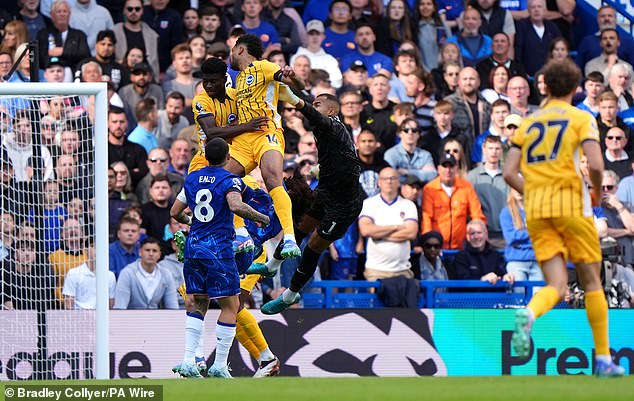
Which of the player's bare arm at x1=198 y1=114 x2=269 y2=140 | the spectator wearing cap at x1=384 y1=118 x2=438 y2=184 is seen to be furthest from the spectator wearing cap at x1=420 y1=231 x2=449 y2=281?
the player's bare arm at x1=198 y1=114 x2=269 y2=140

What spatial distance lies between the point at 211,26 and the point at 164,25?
0.82 metres

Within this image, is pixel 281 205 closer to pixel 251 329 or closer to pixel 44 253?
pixel 251 329

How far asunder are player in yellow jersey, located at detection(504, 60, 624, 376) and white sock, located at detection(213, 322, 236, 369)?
10.5ft

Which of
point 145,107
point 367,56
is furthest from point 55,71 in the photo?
point 367,56

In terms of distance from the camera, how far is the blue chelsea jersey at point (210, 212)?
12547 millimetres

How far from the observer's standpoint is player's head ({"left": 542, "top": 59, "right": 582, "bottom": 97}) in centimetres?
1087

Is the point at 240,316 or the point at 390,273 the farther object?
the point at 390,273

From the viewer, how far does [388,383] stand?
10797 mm

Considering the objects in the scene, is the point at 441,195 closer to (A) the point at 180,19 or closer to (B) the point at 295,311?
(B) the point at 295,311

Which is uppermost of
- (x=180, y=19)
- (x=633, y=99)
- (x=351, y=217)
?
(x=180, y=19)

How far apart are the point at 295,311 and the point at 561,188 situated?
6.47 meters

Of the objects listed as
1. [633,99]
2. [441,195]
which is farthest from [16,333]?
[633,99]

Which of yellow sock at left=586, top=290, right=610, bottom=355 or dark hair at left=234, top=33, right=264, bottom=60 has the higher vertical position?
dark hair at left=234, top=33, right=264, bottom=60

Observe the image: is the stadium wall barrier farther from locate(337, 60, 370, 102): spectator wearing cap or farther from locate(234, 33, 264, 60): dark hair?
locate(337, 60, 370, 102): spectator wearing cap
